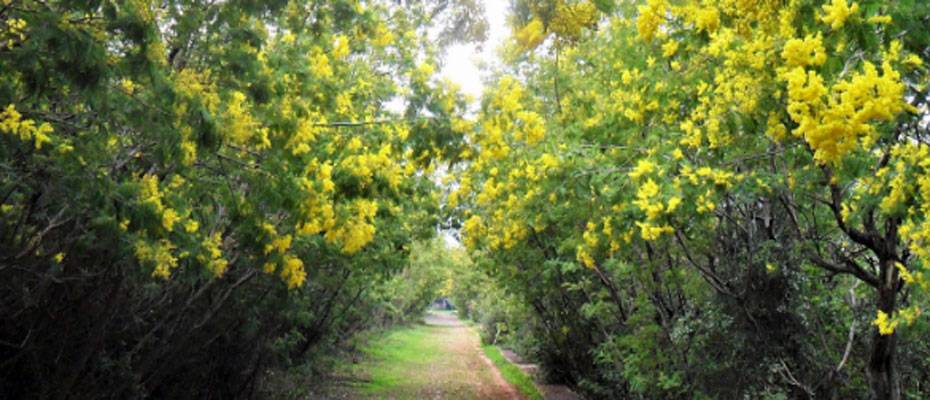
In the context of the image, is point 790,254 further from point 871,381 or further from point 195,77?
point 195,77

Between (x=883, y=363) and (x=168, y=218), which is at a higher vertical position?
(x=168, y=218)

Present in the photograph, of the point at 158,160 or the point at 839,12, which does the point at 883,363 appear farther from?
the point at 158,160

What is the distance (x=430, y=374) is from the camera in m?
20.6

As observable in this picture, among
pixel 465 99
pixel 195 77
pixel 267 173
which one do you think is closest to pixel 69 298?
pixel 267 173

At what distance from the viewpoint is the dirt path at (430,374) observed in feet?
52.1

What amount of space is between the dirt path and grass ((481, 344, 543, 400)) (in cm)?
23

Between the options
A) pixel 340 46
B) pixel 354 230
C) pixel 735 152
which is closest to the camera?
pixel 735 152

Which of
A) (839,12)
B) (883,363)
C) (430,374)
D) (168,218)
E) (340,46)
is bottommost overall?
(430,374)

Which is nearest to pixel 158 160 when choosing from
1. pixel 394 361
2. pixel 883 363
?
pixel 883 363

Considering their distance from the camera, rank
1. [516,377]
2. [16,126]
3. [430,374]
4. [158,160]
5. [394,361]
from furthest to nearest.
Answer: [394,361] → [430,374] → [516,377] → [158,160] → [16,126]

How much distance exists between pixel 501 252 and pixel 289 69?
24.5ft

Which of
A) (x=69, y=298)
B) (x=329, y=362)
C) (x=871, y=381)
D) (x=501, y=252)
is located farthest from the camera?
(x=329, y=362)

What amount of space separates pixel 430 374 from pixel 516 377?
2653 millimetres

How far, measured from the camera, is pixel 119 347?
246 inches
